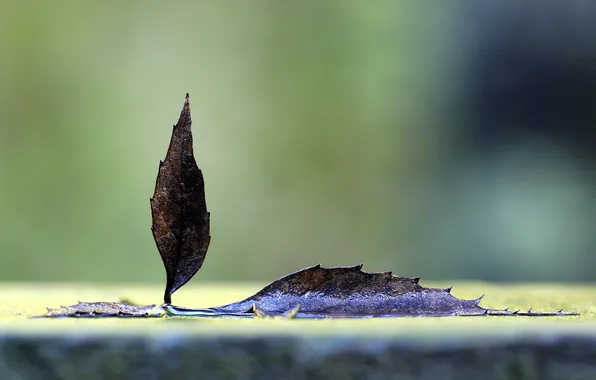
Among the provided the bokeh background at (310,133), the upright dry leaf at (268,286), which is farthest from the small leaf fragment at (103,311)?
the bokeh background at (310,133)

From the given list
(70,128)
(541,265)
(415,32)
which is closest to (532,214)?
(541,265)

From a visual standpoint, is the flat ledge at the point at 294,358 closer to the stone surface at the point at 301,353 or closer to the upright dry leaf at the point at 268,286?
the stone surface at the point at 301,353

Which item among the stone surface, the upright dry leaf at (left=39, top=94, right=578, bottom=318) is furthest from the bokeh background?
the stone surface

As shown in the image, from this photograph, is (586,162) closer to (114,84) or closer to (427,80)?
(427,80)

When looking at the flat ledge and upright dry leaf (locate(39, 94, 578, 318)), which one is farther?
upright dry leaf (locate(39, 94, 578, 318))

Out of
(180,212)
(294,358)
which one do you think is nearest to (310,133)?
(180,212)

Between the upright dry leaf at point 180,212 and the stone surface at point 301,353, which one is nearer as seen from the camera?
the stone surface at point 301,353

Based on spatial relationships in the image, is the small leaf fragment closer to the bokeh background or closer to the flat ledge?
A: the flat ledge

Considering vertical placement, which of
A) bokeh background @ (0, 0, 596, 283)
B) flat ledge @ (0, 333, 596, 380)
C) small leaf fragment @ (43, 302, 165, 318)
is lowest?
flat ledge @ (0, 333, 596, 380)
